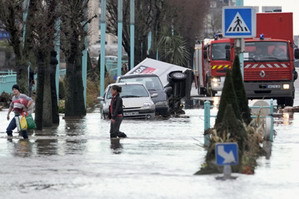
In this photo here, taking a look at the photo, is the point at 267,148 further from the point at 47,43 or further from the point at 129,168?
the point at 47,43

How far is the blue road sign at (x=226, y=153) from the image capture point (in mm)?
15477

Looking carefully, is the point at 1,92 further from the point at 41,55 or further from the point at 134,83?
the point at 41,55

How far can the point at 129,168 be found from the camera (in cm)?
1777

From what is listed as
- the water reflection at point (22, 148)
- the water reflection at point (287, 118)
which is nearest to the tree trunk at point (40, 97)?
the water reflection at point (22, 148)

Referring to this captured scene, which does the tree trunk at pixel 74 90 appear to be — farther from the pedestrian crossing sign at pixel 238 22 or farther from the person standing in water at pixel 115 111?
the pedestrian crossing sign at pixel 238 22

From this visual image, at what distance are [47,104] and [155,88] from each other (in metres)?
8.18

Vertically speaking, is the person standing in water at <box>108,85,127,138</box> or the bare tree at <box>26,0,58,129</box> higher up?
the bare tree at <box>26,0,58,129</box>

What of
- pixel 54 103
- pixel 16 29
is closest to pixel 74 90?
pixel 54 103

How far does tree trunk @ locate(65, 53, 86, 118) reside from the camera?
124 ft

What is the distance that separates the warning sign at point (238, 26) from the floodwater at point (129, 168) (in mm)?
2404

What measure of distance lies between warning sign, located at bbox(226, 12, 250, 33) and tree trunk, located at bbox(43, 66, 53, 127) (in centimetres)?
920

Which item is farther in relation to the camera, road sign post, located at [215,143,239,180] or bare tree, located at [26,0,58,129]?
bare tree, located at [26,0,58,129]

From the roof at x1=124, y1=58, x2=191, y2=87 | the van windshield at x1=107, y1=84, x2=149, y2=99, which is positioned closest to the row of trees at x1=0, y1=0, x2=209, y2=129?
the van windshield at x1=107, y1=84, x2=149, y2=99

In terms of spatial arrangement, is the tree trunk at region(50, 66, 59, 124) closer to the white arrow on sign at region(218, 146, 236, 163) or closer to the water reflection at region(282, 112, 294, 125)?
the water reflection at region(282, 112, 294, 125)
